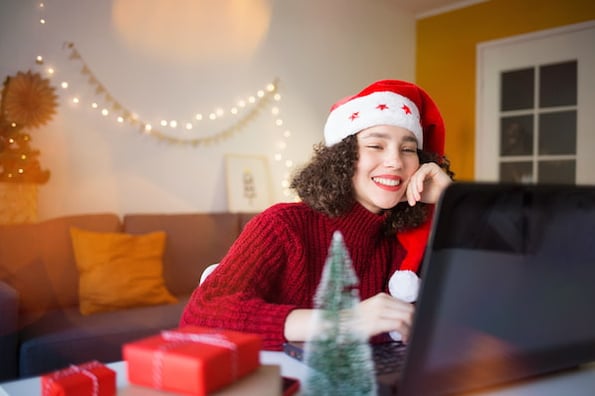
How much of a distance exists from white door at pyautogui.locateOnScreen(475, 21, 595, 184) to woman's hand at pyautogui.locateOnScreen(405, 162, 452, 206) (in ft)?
6.71

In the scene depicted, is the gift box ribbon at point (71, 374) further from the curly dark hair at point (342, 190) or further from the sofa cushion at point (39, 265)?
the sofa cushion at point (39, 265)

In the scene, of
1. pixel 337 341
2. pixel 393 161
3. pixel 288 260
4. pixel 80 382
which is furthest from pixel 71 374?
pixel 393 161

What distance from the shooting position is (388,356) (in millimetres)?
523

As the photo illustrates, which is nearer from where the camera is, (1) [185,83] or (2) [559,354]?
(2) [559,354]

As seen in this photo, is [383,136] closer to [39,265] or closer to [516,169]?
[39,265]

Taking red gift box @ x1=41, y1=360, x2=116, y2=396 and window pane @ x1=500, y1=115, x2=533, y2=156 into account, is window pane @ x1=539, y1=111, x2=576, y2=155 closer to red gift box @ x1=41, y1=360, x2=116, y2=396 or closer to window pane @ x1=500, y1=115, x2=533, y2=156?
window pane @ x1=500, y1=115, x2=533, y2=156

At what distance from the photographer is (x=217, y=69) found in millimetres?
2268

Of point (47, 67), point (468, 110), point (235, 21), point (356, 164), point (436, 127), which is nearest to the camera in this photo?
point (356, 164)

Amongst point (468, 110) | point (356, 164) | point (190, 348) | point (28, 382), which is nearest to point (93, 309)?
point (356, 164)

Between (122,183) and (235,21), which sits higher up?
(235,21)

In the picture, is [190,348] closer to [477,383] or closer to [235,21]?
[477,383]

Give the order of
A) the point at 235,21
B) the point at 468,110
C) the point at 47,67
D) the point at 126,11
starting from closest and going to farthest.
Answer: the point at 47,67
the point at 126,11
the point at 235,21
the point at 468,110

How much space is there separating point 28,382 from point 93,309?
1130mm

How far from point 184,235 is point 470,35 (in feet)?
5.56
